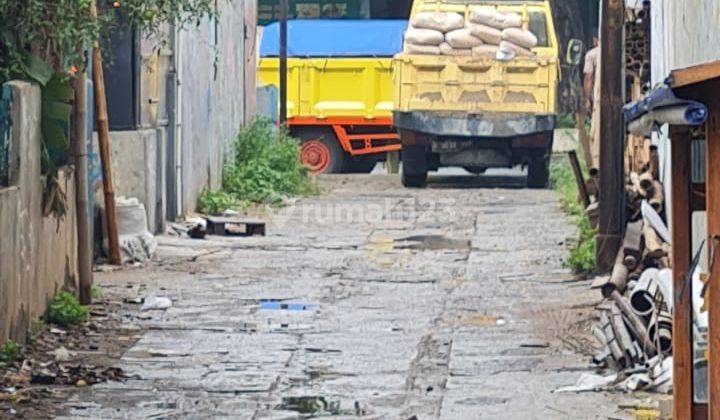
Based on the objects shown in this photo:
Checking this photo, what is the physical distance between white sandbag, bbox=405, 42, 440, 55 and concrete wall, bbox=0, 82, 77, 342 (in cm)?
1207

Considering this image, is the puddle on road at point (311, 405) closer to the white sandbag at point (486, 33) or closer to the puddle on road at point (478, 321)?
the puddle on road at point (478, 321)

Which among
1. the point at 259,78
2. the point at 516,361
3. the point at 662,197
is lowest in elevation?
the point at 516,361

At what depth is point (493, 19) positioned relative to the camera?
23.5m

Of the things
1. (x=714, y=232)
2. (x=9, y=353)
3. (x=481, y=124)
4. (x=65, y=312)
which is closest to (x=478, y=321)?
(x=65, y=312)

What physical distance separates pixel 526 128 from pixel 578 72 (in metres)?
8.26

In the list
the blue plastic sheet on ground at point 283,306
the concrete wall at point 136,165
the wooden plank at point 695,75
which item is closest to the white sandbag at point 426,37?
the concrete wall at point 136,165

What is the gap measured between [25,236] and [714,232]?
5587 mm

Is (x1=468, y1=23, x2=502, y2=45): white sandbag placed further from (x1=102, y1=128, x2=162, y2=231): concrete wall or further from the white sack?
the white sack

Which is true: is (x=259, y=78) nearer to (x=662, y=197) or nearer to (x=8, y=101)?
(x=662, y=197)

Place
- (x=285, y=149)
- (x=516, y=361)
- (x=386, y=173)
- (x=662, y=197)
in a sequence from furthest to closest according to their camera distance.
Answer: (x=386, y=173) < (x=285, y=149) < (x=662, y=197) < (x=516, y=361)

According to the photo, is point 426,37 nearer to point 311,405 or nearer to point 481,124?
point 481,124

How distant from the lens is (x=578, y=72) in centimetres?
3117

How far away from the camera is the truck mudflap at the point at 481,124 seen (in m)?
23.2

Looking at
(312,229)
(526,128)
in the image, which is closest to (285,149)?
(526,128)
